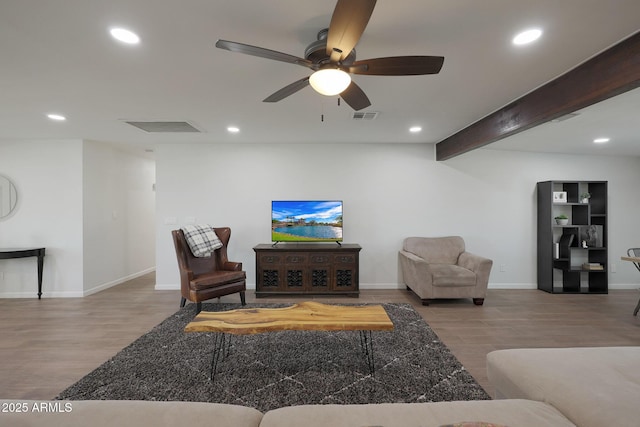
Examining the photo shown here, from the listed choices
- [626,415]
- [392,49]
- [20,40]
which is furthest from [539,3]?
[20,40]

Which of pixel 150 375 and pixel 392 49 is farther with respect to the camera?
pixel 150 375

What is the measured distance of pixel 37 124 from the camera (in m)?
3.80

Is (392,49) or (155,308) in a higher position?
(392,49)

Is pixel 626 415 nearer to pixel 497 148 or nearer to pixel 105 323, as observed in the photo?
pixel 105 323

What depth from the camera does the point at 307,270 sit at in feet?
14.6

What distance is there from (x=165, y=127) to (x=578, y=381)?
14.8 ft

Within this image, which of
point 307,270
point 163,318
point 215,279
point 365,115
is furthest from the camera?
point 307,270

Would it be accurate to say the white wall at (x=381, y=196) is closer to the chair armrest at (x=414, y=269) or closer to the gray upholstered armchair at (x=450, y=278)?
the chair armrest at (x=414, y=269)

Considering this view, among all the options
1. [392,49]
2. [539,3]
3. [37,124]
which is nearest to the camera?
[539,3]

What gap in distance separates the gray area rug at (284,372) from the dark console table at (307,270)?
138 cm

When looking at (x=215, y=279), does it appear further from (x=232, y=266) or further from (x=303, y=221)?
(x=303, y=221)

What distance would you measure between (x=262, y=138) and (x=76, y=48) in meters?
2.67

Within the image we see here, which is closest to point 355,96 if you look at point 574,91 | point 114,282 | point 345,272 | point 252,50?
point 252,50

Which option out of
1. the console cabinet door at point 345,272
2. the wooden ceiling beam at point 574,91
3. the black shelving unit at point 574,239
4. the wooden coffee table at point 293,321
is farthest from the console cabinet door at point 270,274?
the black shelving unit at point 574,239
